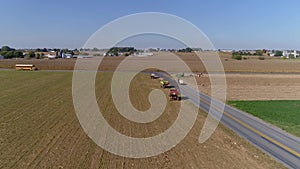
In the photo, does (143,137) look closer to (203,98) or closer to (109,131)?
(109,131)

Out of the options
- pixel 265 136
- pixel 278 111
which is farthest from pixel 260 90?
pixel 265 136

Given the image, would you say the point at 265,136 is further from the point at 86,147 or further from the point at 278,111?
the point at 86,147

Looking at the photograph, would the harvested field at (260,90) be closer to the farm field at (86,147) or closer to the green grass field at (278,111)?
the green grass field at (278,111)

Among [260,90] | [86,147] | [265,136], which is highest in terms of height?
[260,90]

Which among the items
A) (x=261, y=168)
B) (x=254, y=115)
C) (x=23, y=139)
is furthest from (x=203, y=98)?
(x=23, y=139)

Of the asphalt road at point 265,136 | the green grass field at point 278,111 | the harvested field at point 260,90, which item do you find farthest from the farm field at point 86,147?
the harvested field at point 260,90
